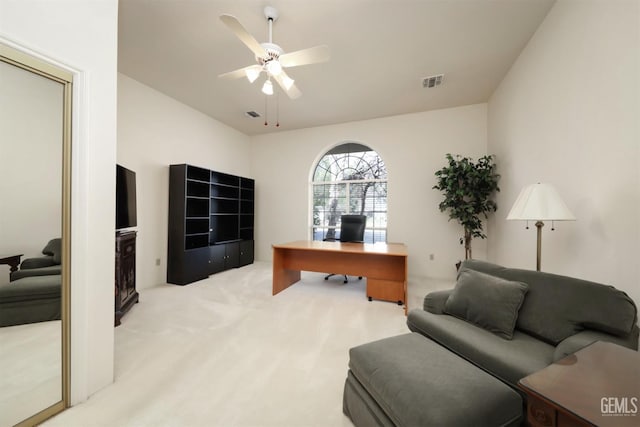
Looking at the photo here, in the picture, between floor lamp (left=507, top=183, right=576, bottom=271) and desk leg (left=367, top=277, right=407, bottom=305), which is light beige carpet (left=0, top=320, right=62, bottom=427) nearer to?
desk leg (left=367, top=277, right=407, bottom=305)

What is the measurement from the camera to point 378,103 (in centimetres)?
433

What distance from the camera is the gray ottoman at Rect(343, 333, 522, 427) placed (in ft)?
3.14

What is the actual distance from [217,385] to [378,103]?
4362 mm

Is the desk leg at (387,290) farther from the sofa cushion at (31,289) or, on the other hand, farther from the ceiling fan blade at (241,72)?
the sofa cushion at (31,289)

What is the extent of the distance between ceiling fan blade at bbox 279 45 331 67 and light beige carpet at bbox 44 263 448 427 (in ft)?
8.28

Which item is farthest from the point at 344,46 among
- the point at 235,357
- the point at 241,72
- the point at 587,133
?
the point at 235,357

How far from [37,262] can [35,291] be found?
0.54 feet

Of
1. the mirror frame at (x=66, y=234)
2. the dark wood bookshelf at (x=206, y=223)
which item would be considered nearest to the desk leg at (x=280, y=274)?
the dark wood bookshelf at (x=206, y=223)

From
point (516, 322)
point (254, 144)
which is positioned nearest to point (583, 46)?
point (516, 322)

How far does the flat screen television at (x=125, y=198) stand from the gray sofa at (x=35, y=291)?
1490 mm

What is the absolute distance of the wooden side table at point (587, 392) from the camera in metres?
0.68

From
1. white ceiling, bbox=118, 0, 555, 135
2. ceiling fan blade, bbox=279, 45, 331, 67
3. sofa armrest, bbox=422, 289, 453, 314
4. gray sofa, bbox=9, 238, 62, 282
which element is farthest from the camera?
white ceiling, bbox=118, 0, 555, 135

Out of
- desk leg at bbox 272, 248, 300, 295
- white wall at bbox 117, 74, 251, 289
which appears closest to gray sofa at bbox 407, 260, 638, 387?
desk leg at bbox 272, 248, 300, 295

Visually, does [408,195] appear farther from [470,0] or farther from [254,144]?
[254,144]
